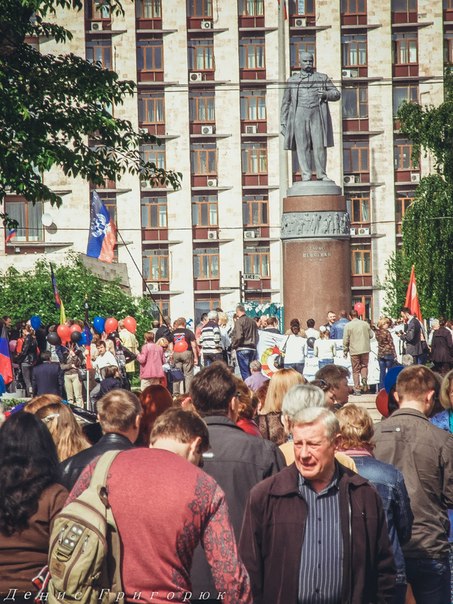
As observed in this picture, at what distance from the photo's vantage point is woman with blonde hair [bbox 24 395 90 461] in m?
7.51

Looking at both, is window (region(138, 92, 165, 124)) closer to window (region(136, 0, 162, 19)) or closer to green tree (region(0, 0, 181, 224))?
window (region(136, 0, 162, 19))

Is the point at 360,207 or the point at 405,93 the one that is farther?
the point at 360,207

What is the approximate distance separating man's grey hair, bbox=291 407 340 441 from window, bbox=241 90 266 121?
5930cm

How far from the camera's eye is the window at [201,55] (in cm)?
6469

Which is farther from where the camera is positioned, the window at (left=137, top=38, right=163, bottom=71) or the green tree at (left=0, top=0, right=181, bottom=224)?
the window at (left=137, top=38, right=163, bottom=71)

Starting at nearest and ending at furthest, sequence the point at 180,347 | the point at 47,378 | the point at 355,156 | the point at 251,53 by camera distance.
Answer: the point at 47,378
the point at 180,347
the point at 251,53
the point at 355,156

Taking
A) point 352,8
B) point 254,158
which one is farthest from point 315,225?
point 352,8

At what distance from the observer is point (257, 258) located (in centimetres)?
6462

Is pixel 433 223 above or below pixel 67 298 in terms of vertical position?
above

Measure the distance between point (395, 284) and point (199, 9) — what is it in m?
15.8

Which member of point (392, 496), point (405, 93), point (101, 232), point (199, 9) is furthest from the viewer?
point (405, 93)

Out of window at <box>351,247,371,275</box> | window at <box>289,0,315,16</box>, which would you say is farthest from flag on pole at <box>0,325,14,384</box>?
window at <box>289,0,315,16</box>

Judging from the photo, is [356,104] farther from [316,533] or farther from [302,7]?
[316,533]

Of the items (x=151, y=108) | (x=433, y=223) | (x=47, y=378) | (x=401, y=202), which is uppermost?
(x=151, y=108)
